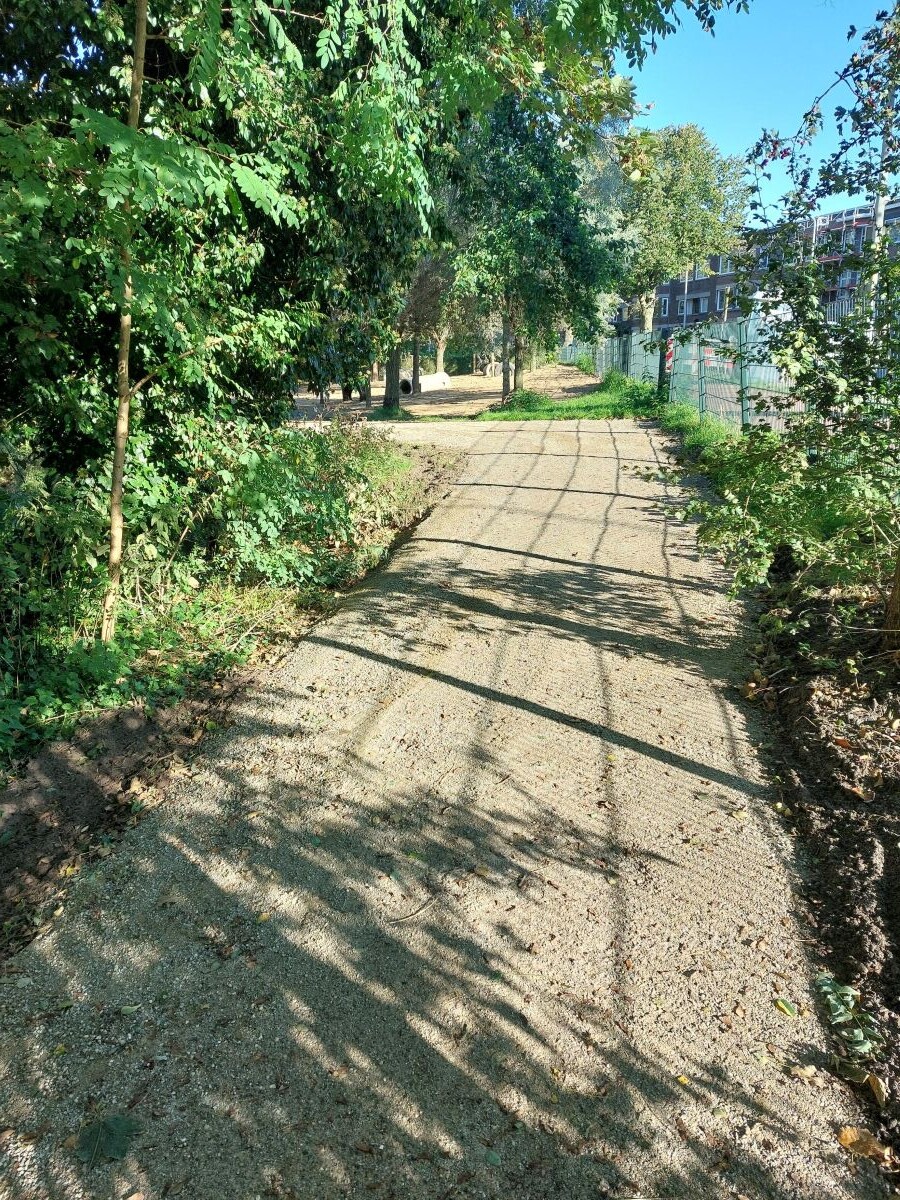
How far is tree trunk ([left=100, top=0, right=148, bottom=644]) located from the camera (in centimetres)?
418

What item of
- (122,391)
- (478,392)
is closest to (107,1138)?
(122,391)

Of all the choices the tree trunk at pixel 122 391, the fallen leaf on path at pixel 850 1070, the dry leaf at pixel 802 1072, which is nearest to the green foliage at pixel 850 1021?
the fallen leaf on path at pixel 850 1070

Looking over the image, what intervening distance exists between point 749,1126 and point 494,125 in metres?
16.4

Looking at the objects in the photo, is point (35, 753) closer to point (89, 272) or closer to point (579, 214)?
point (89, 272)

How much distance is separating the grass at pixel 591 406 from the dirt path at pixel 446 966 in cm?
1376

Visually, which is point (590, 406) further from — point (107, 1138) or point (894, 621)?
point (107, 1138)

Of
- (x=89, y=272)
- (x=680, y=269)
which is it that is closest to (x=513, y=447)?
(x=89, y=272)

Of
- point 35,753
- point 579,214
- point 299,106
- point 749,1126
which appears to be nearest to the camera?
point 749,1126

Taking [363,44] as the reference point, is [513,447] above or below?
below

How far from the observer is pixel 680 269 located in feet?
98.6

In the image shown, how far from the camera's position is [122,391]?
181 inches

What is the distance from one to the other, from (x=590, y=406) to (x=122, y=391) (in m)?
17.1

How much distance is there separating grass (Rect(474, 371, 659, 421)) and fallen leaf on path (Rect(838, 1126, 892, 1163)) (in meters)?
15.8

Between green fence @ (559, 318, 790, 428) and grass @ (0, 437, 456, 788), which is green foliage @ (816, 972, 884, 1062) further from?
grass @ (0, 437, 456, 788)
